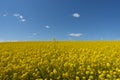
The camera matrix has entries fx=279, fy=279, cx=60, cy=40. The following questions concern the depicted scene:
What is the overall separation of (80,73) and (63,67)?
0.98 m

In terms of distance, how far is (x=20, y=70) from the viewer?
981cm

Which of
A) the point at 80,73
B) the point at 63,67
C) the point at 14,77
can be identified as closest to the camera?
the point at 14,77

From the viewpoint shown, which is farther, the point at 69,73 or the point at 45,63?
the point at 45,63

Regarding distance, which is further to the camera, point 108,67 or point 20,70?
point 108,67

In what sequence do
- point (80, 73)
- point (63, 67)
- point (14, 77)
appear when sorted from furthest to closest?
point (63, 67) < point (80, 73) < point (14, 77)

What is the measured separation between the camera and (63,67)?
1036 centimetres

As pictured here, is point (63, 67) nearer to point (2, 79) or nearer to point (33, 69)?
point (33, 69)

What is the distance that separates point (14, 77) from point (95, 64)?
3280mm

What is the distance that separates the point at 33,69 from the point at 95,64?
2385mm

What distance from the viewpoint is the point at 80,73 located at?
31.4ft

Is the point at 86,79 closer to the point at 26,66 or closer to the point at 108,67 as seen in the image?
the point at 108,67

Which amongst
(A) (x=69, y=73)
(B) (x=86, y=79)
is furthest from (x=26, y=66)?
(B) (x=86, y=79)

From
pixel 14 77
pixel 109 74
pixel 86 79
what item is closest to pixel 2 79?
pixel 14 77

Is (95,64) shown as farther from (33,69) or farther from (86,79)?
(33,69)
